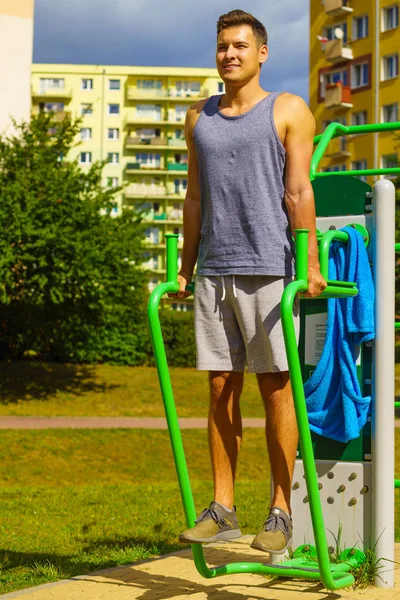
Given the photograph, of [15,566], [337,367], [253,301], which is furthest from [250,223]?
[15,566]

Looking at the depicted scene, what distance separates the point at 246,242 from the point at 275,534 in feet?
4.12

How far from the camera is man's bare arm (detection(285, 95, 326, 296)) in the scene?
4.46 metres

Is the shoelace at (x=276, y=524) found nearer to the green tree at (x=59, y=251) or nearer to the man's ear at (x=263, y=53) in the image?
the man's ear at (x=263, y=53)

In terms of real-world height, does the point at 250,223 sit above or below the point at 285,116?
below

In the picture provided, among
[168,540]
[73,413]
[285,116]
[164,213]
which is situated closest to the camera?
[285,116]

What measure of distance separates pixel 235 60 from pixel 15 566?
3.47 metres

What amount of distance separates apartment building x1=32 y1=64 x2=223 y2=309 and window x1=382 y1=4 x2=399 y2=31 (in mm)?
42654

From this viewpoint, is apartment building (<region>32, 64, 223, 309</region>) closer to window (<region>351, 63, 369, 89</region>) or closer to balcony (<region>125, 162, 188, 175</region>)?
balcony (<region>125, 162, 188, 175</region>)

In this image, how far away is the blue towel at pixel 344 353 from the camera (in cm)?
514

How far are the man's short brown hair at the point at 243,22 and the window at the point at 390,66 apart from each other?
50703mm

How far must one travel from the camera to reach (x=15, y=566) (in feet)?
20.7

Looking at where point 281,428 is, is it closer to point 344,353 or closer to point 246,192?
point 344,353

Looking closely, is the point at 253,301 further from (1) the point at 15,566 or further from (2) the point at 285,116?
(1) the point at 15,566

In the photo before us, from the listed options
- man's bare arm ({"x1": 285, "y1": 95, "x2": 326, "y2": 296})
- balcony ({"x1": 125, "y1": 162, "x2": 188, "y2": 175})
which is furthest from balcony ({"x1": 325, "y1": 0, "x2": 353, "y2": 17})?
man's bare arm ({"x1": 285, "y1": 95, "x2": 326, "y2": 296})
